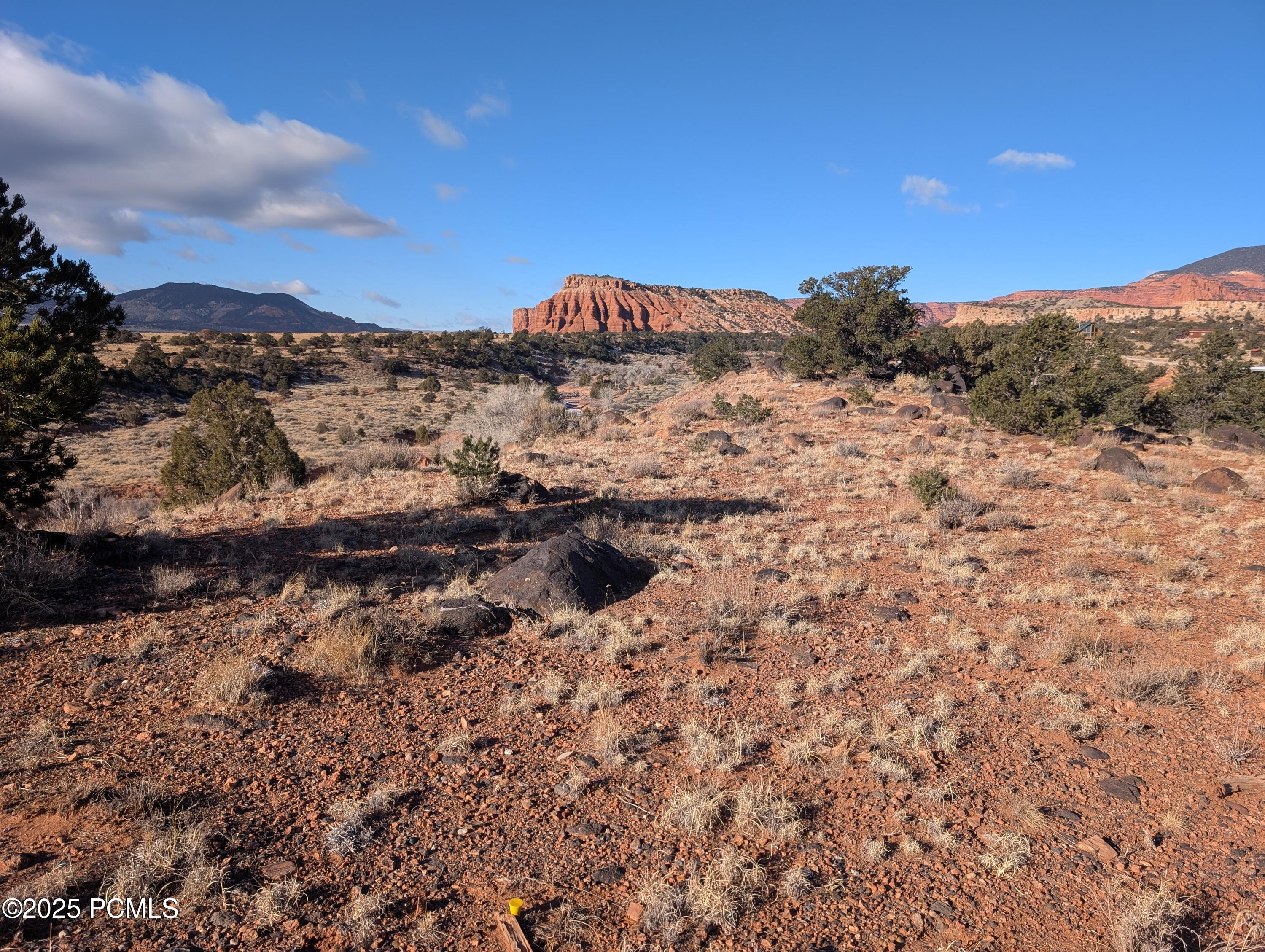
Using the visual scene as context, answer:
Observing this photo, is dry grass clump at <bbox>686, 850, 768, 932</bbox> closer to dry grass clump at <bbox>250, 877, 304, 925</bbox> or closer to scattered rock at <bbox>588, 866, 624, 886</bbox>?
scattered rock at <bbox>588, 866, 624, 886</bbox>

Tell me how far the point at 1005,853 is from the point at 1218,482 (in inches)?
563

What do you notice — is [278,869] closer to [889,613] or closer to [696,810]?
[696,810]

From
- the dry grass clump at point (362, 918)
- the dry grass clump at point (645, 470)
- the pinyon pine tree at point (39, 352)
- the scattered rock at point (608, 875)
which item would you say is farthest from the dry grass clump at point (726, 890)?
the dry grass clump at point (645, 470)

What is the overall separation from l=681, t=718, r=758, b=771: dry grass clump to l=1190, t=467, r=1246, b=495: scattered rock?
13.9 metres

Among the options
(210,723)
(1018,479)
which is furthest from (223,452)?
(1018,479)

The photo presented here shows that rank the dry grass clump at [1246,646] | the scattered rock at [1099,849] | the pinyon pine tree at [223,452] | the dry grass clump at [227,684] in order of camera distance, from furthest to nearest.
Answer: the pinyon pine tree at [223,452], the dry grass clump at [1246,646], the dry grass clump at [227,684], the scattered rock at [1099,849]

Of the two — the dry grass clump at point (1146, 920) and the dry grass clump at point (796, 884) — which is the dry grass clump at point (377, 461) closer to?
the dry grass clump at point (796, 884)

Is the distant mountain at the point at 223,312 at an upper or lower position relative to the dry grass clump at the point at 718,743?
upper

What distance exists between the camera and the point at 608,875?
3.47 metres

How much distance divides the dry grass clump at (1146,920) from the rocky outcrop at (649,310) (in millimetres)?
113827

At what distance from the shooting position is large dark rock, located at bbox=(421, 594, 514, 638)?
251 inches

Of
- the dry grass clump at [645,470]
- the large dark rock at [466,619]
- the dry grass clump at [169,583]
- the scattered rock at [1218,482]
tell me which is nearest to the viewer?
the large dark rock at [466,619]

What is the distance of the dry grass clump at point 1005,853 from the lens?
356 centimetres

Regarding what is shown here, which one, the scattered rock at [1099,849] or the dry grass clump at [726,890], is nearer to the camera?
the dry grass clump at [726,890]
